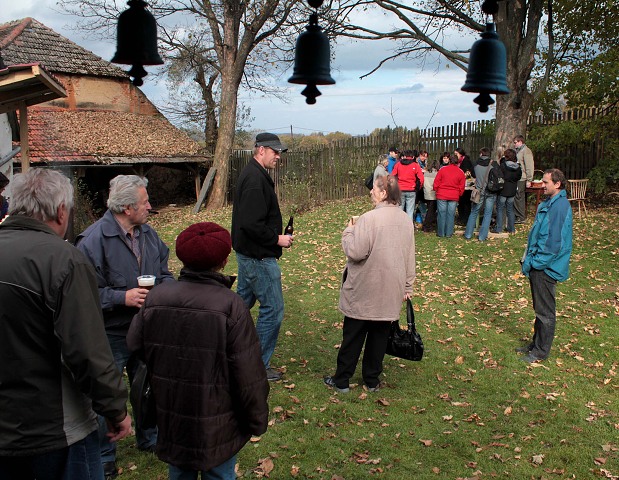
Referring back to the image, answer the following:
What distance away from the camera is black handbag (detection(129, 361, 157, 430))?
3.07 meters

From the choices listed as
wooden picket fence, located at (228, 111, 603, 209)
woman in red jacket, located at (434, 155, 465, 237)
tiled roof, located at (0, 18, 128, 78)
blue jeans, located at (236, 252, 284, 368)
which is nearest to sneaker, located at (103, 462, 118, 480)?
blue jeans, located at (236, 252, 284, 368)

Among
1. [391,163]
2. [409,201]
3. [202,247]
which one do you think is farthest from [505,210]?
[202,247]

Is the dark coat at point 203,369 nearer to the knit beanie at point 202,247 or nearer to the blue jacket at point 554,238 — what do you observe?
the knit beanie at point 202,247

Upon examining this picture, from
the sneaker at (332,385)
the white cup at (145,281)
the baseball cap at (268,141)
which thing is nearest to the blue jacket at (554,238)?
the sneaker at (332,385)

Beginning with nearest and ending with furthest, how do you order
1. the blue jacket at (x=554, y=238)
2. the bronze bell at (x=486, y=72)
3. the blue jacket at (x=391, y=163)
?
the bronze bell at (x=486, y=72) < the blue jacket at (x=554, y=238) < the blue jacket at (x=391, y=163)

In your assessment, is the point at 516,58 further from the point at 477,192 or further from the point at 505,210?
the point at 505,210

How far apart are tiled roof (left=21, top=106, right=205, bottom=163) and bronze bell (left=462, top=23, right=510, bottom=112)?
17311mm

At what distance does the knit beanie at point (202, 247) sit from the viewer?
2.95 meters

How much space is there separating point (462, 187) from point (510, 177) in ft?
3.49

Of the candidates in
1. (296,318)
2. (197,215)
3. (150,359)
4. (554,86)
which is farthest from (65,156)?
(150,359)

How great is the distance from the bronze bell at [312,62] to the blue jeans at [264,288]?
211cm

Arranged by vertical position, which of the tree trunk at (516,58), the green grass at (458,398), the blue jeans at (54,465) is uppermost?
the tree trunk at (516,58)

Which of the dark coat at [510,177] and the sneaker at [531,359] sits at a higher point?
the dark coat at [510,177]

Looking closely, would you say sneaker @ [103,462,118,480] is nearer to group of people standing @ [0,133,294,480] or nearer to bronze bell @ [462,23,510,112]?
group of people standing @ [0,133,294,480]
